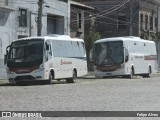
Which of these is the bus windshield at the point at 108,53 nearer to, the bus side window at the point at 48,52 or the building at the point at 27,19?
the building at the point at 27,19

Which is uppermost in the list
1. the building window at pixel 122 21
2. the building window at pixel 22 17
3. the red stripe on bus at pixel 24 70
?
the building window at pixel 122 21

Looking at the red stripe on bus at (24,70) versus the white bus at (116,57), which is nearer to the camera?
the red stripe on bus at (24,70)

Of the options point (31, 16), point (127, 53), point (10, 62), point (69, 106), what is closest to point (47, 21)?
point (31, 16)

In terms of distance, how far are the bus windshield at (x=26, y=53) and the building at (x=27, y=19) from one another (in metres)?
7.87

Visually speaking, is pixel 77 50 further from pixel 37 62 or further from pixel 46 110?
pixel 46 110

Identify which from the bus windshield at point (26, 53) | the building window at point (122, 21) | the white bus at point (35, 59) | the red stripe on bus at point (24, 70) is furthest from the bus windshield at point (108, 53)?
the building window at point (122, 21)

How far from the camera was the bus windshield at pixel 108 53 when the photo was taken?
40844mm

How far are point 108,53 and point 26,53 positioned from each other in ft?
39.2

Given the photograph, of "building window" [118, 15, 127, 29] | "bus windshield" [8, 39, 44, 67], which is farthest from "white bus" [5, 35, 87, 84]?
"building window" [118, 15, 127, 29]

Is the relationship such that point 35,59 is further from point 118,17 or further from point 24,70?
point 118,17

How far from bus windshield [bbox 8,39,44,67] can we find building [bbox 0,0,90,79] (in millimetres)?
7868

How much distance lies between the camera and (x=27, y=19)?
44938 mm

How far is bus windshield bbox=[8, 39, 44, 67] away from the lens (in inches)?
1202

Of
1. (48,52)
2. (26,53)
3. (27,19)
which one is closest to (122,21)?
(27,19)
